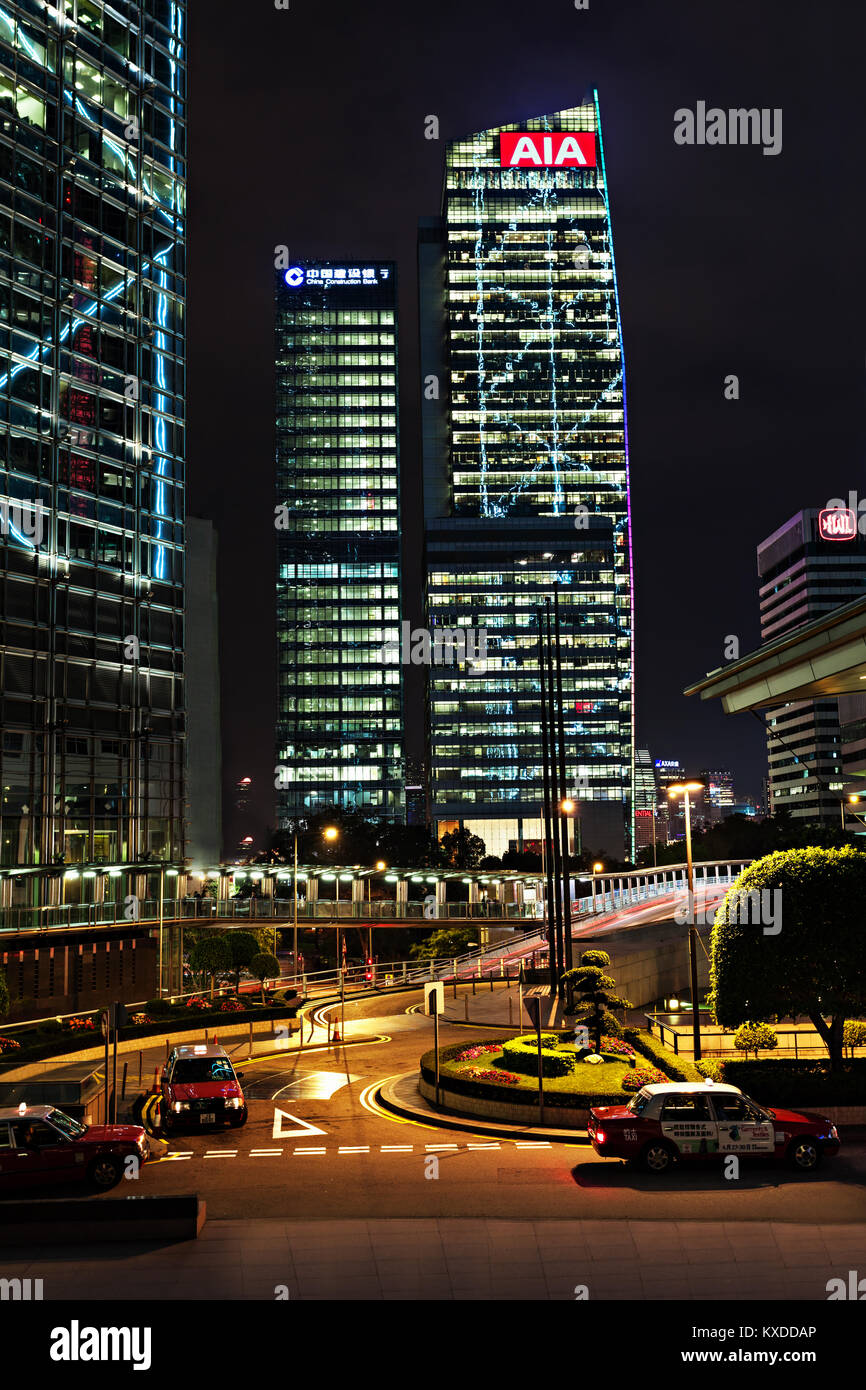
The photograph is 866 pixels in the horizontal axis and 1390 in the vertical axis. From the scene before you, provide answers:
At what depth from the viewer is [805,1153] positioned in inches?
826

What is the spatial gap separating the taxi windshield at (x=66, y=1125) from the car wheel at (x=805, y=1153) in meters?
12.8

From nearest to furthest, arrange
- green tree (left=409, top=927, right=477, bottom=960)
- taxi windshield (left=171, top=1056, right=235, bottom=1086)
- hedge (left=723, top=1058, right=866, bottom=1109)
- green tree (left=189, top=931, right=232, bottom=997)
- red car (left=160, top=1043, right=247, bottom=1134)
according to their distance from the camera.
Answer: hedge (left=723, top=1058, right=866, bottom=1109)
red car (left=160, top=1043, right=247, bottom=1134)
taxi windshield (left=171, top=1056, right=235, bottom=1086)
green tree (left=189, top=931, right=232, bottom=997)
green tree (left=409, top=927, right=477, bottom=960)

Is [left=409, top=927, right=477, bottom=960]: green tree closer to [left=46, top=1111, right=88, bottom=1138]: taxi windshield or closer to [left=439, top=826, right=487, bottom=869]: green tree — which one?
[left=46, top=1111, right=88, bottom=1138]: taxi windshield

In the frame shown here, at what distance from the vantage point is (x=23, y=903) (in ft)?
192

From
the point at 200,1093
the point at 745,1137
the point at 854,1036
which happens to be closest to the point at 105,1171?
the point at 200,1093

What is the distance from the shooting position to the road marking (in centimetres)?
2559

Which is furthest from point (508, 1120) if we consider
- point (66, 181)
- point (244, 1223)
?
point (66, 181)

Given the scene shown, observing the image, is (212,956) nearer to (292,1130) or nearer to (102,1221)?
(292,1130)

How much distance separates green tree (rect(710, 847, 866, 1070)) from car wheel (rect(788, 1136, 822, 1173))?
5858mm

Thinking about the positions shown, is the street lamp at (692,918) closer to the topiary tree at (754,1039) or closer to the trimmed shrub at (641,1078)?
the topiary tree at (754,1039)

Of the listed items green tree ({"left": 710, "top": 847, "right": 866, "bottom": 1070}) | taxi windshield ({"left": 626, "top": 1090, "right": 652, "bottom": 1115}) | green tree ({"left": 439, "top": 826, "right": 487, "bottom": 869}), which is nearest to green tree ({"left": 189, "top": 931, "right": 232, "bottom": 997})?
green tree ({"left": 710, "top": 847, "right": 866, "bottom": 1070})
